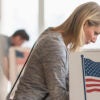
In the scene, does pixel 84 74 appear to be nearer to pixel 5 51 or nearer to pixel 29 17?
pixel 5 51

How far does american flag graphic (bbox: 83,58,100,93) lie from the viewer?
55.0 inches

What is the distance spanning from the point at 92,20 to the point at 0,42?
3.04 m

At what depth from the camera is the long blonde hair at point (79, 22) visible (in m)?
1.64

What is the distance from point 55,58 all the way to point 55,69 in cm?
5

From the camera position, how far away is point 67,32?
1702 millimetres

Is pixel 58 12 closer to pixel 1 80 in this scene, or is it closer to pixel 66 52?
pixel 1 80

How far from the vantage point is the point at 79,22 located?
1.64 m

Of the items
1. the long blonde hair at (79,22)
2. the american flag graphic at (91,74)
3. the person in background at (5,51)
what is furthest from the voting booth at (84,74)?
the person in background at (5,51)

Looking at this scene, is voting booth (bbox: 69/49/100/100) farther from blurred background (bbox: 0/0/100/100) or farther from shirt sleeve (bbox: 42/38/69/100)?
blurred background (bbox: 0/0/100/100)

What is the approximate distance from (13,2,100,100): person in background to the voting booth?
10cm

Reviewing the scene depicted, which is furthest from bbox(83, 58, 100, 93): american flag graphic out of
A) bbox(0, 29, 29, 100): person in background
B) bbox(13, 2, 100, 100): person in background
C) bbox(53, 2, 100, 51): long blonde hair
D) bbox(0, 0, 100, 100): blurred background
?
bbox(0, 0, 100, 100): blurred background

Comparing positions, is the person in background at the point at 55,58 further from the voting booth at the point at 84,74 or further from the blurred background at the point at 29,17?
the blurred background at the point at 29,17

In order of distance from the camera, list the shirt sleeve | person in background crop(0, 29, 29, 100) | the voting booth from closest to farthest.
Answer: the voting booth → the shirt sleeve → person in background crop(0, 29, 29, 100)

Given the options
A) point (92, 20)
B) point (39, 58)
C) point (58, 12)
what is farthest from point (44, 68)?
point (58, 12)
